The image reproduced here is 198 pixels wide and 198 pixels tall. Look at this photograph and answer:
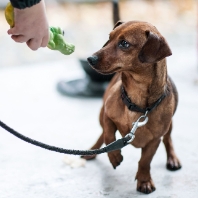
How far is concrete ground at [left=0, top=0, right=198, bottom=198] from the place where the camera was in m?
2.05

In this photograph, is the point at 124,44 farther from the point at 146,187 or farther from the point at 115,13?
the point at 115,13

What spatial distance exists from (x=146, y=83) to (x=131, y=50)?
0.55ft

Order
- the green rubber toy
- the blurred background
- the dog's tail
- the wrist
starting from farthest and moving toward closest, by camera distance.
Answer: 1. the blurred background
2. the dog's tail
3. the green rubber toy
4. the wrist

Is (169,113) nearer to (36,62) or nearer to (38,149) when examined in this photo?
(38,149)

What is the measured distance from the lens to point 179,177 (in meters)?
2.16

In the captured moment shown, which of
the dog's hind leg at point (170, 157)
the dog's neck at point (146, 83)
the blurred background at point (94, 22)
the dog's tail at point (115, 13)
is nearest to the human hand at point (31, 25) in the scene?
the dog's neck at point (146, 83)

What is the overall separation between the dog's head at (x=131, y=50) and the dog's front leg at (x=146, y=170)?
1.36ft

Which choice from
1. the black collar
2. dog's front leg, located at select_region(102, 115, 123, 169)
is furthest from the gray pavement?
the black collar

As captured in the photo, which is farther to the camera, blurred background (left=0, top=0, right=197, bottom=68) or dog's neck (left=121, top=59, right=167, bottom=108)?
blurred background (left=0, top=0, right=197, bottom=68)

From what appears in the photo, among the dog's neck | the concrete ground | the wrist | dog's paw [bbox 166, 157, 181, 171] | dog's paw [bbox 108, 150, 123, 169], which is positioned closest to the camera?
the wrist

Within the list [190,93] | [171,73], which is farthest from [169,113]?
[171,73]

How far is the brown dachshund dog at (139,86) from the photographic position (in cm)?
172

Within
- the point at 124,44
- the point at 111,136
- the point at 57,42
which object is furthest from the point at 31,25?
the point at 111,136

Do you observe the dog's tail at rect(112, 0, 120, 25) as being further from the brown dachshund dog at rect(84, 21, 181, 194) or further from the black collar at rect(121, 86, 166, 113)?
the black collar at rect(121, 86, 166, 113)
